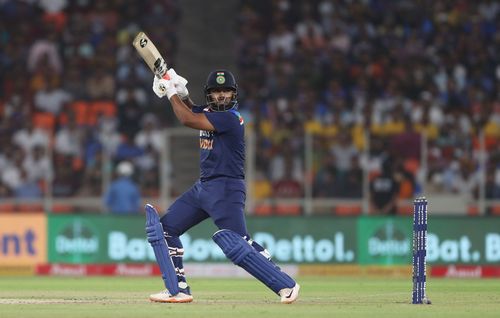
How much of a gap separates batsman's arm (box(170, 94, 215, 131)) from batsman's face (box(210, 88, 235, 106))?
30cm

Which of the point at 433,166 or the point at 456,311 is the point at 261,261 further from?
the point at 433,166

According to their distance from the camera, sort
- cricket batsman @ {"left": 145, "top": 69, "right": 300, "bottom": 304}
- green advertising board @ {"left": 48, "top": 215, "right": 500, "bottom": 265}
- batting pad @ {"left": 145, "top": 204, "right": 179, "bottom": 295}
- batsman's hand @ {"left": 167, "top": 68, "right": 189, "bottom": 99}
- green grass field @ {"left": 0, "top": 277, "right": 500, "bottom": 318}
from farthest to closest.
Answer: green advertising board @ {"left": 48, "top": 215, "right": 500, "bottom": 265} → batsman's hand @ {"left": 167, "top": 68, "right": 189, "bottom": 99} → batting pad @ {"left": 145, "top": 204, "right": 179, "bottom": 295} → cricket batsman @ {"left": 145, "top": 69, "right": 300, "bottom": 304} → green grass field @ {"left": 0, "top": 277, "right": 500, "bottom": 318}

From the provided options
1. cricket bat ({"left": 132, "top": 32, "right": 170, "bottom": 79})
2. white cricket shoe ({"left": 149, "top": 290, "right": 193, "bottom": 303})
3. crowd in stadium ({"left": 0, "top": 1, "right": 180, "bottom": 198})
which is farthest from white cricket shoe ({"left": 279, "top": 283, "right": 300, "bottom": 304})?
crowd in stadium ({"left": 0, "top": 1, "right": 180, "bottom": 198})

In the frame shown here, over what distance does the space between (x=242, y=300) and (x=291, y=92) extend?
12.3 m

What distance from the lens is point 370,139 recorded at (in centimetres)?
2088

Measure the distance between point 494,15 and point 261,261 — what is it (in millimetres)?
16093

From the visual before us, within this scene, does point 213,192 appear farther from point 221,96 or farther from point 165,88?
point 165,88

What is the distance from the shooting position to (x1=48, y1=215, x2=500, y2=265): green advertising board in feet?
67.3

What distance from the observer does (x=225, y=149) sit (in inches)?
472

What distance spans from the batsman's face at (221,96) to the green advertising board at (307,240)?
866 cm

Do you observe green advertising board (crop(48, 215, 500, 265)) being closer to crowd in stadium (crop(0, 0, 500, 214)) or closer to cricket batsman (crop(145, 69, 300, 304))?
crowd in stadium (crop(0, 0, 500, 214))

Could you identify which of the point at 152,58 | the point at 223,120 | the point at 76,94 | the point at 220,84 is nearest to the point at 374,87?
the point at 76,94

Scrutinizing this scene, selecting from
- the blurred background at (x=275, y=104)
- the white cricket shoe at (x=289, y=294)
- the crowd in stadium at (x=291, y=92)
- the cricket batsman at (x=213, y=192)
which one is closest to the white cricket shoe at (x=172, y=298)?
the cricket batsman at (x=213, y=192)

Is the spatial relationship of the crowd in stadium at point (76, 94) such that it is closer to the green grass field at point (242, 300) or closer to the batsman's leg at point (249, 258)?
the green grass field at point (242, 300)
